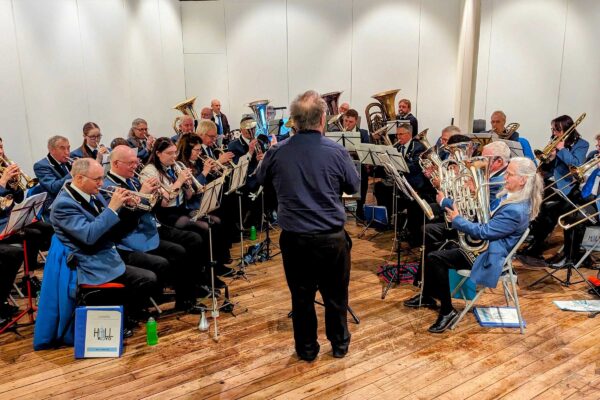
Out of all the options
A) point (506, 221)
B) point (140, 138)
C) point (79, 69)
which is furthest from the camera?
point (79, 69)

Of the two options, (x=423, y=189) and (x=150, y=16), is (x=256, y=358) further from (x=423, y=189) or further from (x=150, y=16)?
(x=150, y=16)

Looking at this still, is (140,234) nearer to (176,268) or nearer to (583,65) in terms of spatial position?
(176,268)

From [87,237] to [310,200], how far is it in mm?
1615

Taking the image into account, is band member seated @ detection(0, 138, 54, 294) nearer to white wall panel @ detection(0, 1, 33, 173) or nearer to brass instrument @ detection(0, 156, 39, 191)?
brass instrument @ detection(0, 156, 39, 191)

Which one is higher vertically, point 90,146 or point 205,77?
point 205,77

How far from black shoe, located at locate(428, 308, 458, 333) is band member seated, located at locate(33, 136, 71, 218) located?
389 cm

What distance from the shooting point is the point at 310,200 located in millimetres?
3182

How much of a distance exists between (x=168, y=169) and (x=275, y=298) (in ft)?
5.34

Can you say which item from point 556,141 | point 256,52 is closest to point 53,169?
point 556,141

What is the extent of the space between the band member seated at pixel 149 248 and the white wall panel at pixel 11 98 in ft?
7.86

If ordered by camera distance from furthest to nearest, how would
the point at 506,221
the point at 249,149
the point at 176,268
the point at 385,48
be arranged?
the point at 385,48 < the point at 249,149 < the point at 176,268 < the point at 506,221

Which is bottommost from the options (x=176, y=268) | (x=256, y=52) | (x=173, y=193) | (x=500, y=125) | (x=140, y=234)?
(x=176, y=268)

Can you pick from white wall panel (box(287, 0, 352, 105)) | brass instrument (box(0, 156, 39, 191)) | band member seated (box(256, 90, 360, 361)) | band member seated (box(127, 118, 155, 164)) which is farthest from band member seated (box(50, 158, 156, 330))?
white wall panel (box(287, 0, 352, 105))

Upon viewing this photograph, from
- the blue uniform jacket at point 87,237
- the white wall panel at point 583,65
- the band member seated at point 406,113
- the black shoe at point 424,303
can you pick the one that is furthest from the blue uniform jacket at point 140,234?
the white wall panel at point 583,65
